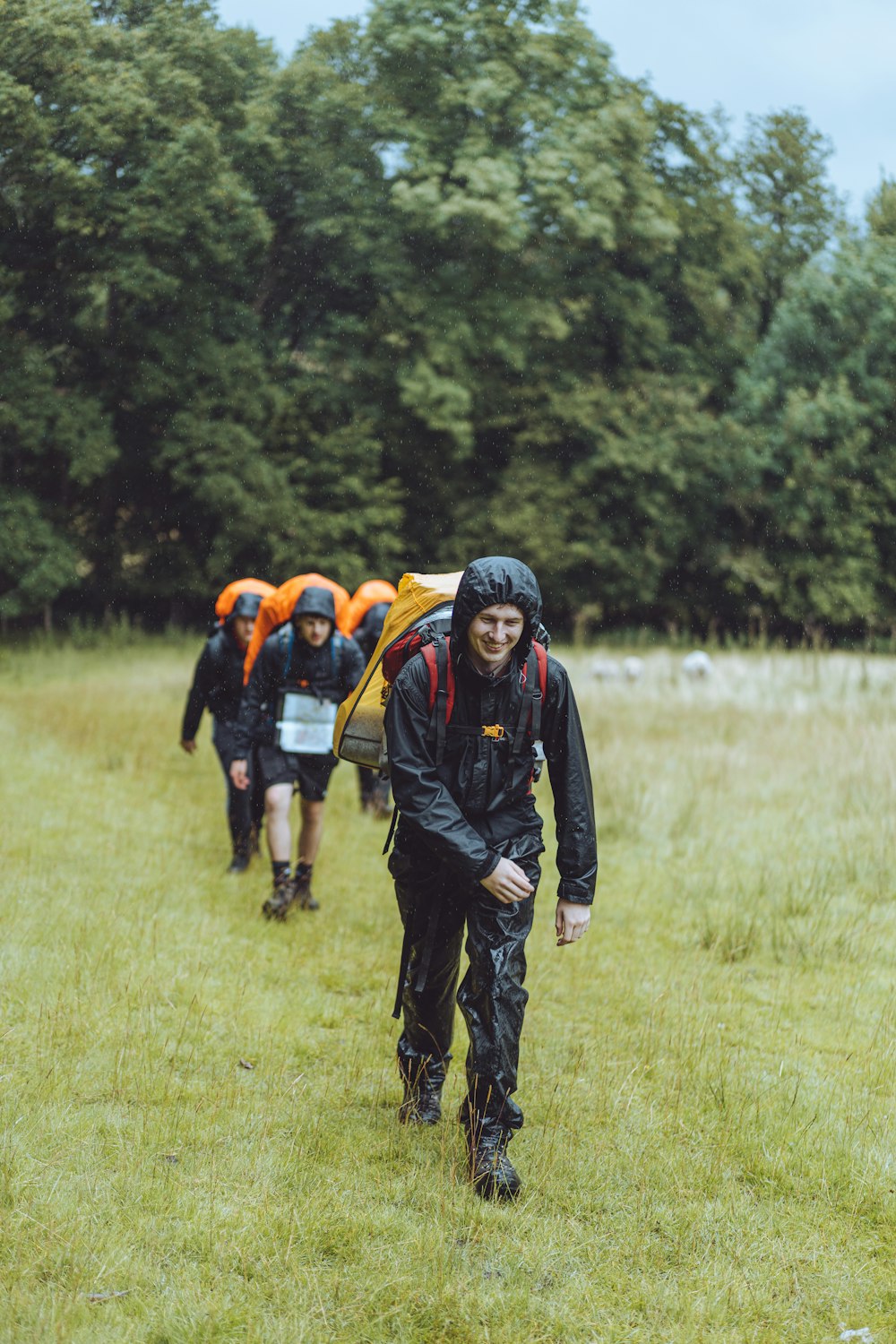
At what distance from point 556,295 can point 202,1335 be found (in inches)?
1258

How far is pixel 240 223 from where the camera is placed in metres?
22.4

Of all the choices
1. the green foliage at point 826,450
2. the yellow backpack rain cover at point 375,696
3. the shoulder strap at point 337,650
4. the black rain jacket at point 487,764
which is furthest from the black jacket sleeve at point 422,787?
the green foliage at point 826,450

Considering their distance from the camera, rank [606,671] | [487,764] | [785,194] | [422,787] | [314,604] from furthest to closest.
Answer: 1. [785,194]
2. [606,671]
3. [314,604]
4. [487,764]
5. [422,787]

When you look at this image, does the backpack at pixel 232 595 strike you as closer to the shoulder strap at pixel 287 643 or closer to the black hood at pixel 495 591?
the shoulder strap at pixel 287 643

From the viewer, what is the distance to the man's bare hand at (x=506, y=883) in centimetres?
398

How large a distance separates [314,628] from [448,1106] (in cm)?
306

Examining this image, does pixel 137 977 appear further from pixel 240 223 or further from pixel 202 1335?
pixel 240 223

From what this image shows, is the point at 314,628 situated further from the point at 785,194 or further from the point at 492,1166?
the point at 785,194

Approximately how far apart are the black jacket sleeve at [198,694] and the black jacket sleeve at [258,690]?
114 centimetres

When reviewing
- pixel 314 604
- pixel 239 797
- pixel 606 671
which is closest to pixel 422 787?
pixel 314 604

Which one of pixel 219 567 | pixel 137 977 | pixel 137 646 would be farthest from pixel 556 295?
pixel 137 977

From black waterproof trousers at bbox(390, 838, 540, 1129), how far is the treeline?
52.5ft

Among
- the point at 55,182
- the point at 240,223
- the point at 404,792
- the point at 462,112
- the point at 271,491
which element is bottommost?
the point at 404,792

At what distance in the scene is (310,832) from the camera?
755 cm
